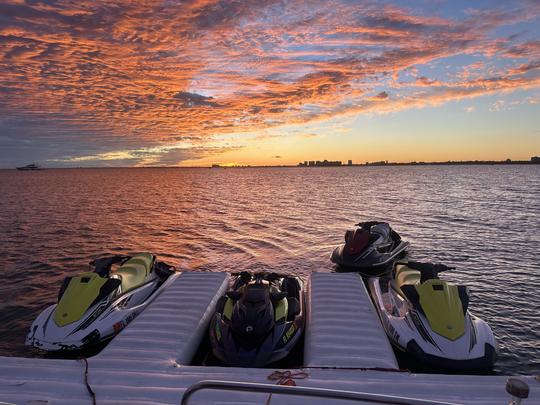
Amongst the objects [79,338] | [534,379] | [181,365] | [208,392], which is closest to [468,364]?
[534,379]

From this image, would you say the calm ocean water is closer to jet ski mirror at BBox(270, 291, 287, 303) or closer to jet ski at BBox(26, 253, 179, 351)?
jet ski at BBox(26, 253, 179, 351)

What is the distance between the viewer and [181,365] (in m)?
7.87

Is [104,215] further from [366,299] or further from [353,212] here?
[366,299]

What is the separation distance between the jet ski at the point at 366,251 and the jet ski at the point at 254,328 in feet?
26.3

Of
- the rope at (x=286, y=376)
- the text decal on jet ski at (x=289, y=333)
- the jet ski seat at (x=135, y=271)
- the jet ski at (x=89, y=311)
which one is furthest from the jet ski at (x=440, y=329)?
the jet ski seat at (x=135, y=271)

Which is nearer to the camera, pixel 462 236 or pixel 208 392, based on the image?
pixel 208 392

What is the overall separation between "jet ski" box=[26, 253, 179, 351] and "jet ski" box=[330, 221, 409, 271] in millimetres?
9458

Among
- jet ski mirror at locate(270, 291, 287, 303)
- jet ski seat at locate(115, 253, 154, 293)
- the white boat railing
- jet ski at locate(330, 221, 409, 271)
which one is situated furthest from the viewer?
jet ski at locate(330, 221, 409, 271)

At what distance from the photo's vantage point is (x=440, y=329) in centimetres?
888

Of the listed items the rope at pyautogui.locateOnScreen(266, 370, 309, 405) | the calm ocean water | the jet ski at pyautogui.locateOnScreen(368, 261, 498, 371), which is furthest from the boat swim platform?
the calm ocean water

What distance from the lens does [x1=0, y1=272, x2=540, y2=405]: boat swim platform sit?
648cm

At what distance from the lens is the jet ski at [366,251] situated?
17.5m

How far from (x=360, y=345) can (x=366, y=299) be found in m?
2.78

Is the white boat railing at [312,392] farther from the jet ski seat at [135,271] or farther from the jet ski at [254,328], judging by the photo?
the jet ski seat at [135,271]
